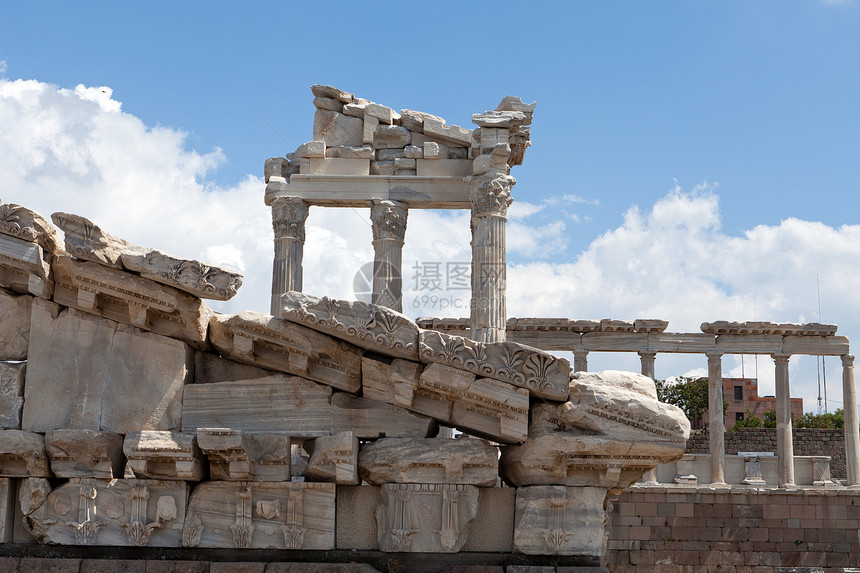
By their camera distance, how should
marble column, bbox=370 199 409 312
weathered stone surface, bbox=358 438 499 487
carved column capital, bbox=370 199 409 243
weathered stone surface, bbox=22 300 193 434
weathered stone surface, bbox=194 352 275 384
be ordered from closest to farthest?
weathered stone surface, bbox=358 438 499 487 < weathered stone surface, bbox=22 300 193 434 < weathered stone surface, bbox=194 352 275 384 < marble column, bbox=370 199 409 312 < carved column capital, bbox=370 199 409 243

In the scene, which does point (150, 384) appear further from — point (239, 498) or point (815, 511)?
point (815, 511)

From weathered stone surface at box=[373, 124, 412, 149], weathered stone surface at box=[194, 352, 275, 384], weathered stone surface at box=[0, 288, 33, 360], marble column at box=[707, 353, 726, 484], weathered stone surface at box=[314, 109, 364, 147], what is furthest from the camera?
marble column at box=[707, 353, 726, 484]

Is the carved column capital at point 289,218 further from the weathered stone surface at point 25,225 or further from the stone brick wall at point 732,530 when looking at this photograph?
the weathered stone surface at point 25,225

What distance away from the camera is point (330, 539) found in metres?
7.55

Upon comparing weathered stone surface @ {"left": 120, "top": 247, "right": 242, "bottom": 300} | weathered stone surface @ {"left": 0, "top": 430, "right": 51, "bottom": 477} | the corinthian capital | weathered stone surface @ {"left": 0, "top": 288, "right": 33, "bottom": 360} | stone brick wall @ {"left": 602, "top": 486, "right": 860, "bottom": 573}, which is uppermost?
the corinthian capital

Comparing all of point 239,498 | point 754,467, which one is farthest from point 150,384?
point 754,467

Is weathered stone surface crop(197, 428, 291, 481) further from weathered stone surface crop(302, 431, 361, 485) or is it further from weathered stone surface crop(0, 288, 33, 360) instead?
weathered stone surface crop(0, 288, 33, 360)

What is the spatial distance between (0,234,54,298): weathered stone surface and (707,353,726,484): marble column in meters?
22.5

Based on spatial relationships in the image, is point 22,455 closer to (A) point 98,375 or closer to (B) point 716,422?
(A) point 98,375

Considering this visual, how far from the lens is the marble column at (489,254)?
1872 cm

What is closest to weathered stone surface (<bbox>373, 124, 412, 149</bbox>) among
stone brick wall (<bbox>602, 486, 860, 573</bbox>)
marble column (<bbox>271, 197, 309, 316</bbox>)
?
marble column (<bbox>271, 197, 309, 316</bbox>)

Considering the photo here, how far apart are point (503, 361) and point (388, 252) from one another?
42.6 feet

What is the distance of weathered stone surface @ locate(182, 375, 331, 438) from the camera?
7.71 m

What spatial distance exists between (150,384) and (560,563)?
348 centimetres
